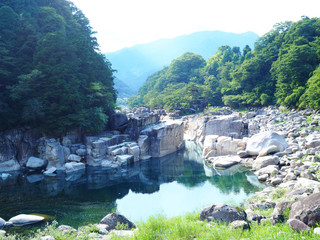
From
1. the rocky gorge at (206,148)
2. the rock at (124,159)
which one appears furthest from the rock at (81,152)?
the rock at (124,159)

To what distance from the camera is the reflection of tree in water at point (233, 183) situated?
13672 mm

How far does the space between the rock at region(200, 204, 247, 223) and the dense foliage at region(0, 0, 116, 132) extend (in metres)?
15.3

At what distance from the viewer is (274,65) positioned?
116 ft

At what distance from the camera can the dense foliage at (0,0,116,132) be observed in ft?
59.9

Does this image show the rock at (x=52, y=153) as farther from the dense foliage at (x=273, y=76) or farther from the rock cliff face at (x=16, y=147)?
the dense foliage at (x=273, y=76)

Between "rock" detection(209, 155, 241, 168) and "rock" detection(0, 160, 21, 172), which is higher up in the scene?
"rock" detection(0, 160, 21, 172)

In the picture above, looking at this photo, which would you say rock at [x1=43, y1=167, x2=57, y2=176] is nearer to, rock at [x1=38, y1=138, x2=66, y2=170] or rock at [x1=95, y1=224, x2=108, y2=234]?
rock at [x1=38, y1=138, x2=66, y2=170]

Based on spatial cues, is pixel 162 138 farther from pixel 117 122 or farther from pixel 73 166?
pixel 73 166

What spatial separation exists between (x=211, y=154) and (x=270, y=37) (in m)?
32.2

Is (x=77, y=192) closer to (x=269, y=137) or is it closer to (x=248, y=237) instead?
(x=248, y=237)

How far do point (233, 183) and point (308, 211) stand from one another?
10.3 m

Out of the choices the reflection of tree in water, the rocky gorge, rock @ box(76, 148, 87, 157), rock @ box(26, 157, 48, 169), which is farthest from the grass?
rock @ box(76, 148, 87, 157)

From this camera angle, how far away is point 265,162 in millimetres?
15812

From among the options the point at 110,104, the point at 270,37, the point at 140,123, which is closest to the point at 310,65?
the point at 270,37
